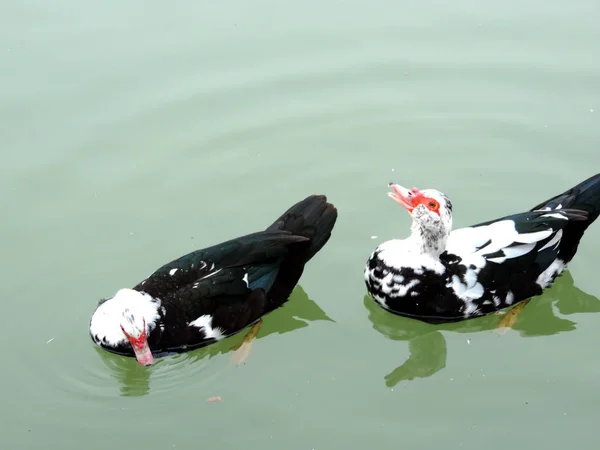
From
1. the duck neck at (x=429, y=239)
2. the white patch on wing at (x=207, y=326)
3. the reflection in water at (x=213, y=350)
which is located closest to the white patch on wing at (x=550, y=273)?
the duck neck at (x=429, y=239)

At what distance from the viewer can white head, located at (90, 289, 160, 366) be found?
18.9ft

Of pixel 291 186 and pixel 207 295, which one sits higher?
pixel 291 186

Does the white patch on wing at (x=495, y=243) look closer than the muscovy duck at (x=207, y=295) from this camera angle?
No

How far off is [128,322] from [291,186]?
2256 mm

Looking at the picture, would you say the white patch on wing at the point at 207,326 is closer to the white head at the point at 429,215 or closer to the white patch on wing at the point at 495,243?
the white head at the point at 429,215

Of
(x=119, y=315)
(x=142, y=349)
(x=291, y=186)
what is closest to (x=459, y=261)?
(x=291, y=186)

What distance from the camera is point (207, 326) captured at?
6.04 m

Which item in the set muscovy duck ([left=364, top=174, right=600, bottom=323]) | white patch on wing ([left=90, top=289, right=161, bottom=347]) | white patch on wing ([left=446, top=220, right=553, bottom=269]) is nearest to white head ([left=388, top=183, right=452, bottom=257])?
muscovy duck ([left=364, top=174, right=600, bottom=323])

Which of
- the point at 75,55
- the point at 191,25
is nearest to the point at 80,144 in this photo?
the point at 75,55

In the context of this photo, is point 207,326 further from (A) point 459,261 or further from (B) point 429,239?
(A) point 459,261

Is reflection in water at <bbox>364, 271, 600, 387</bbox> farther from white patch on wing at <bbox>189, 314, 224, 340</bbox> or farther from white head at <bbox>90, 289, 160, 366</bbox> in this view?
white head at <bbox>90, 289, 160, 366</bbox>

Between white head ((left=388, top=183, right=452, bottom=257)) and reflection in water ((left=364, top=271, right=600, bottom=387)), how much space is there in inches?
22.6

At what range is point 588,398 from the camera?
19.0 feet

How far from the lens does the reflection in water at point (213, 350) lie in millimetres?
5996
